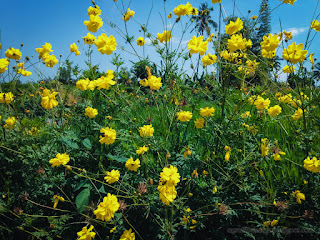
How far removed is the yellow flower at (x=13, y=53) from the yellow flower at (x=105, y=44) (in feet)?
3.23

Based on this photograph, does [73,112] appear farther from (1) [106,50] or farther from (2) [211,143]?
(2) [211,143]

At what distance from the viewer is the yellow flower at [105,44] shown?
1.84m

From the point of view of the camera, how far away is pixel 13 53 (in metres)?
2.30

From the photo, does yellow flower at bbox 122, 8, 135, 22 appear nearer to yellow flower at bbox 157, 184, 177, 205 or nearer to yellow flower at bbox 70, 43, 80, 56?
yellow flower at bbox 70, 43, 80, 56

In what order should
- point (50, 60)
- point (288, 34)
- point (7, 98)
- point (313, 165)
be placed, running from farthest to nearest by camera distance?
point (50, 60), point (288, 34), point (7, 98), point (313, 165)

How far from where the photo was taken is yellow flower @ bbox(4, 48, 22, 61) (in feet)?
7.47

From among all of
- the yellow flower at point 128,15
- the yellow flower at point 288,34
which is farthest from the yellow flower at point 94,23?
the yellow flower at point 288,34

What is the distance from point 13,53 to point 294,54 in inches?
95.9

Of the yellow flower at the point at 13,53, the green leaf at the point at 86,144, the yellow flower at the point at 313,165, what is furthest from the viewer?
the yellow flower at the point at 13,53

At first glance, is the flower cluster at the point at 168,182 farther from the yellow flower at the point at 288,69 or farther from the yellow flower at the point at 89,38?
the yellow flower at the point at 89,38

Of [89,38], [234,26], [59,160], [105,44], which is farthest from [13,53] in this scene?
[234,26]

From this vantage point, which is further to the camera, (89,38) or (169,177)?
(89,38)

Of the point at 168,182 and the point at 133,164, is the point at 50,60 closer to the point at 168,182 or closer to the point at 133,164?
the point at 133,164

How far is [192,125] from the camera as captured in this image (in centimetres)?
281
